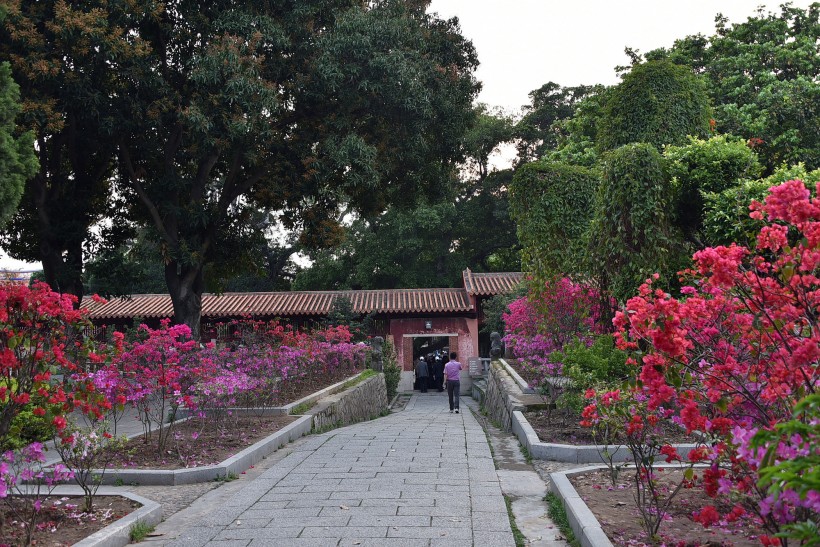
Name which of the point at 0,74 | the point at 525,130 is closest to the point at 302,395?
the point at 0,74

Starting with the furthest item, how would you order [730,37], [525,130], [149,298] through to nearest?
[525,130] < [149,298] < [730,37]

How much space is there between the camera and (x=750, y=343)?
4.49 meters

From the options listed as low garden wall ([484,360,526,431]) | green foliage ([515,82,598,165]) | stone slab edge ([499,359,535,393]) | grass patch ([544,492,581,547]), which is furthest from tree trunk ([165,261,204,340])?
green foliage ([515,82,598,165])

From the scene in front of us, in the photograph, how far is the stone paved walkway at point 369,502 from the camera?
4945 millimetres

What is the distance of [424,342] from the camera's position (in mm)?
29656

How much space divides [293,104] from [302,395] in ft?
22.1

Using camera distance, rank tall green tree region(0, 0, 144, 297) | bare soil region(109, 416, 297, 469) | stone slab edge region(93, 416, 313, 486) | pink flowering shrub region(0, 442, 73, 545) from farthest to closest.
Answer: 1. tall green tree region(0, 0, 144, 297)
2. bare soil region(109, 416, 297, 469)
3. stone slab edge region(93, 416, 313, 486)
4. pink flowering shrub region(0, 442, 73, 545)

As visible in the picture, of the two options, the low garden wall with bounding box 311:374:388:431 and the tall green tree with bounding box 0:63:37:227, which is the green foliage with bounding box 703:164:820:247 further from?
the tall green tree with bounding box 0:63:37:227

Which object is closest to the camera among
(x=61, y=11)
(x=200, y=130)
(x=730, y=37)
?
(x=61, y=11)

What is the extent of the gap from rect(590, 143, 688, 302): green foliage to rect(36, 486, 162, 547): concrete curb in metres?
6.61

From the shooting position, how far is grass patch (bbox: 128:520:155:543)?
16.8 feet

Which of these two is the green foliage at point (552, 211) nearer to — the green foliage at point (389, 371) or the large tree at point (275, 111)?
the large tree at point (275, 111)

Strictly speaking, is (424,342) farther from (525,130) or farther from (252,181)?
(252,181)

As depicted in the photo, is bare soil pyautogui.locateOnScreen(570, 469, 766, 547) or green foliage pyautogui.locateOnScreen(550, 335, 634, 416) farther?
green foliage pyautogui.locateOnScreen(550, 335, 634, 416)
